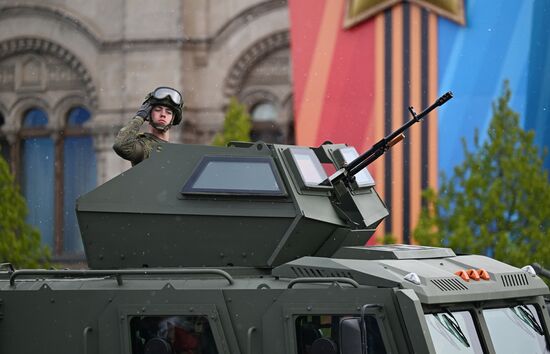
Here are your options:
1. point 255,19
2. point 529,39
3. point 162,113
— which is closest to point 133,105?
point 255,19

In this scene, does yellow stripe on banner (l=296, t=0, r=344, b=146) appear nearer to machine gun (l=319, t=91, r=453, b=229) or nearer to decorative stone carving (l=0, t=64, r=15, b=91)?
decorative stone carving (l=0, t=64, r=15, b=91)

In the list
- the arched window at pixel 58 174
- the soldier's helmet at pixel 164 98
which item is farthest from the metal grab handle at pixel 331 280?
the arched window at pixel 58 174

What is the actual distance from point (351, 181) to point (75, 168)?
23.0 m

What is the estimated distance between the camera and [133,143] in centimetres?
1082

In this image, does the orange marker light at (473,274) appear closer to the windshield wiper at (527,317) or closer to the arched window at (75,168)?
the windshield wiper at (527,317)

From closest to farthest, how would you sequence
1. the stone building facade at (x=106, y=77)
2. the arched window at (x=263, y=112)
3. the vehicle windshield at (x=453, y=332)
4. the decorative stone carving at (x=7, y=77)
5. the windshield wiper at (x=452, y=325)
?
the vehicle windshield at (x=453, y=332), the windshield wiper at (x=452, y=325), the stone building facade at (x=106, y=77), the arched window at (x=263, y=112), the decorative stone carving at (x=7, y=77)

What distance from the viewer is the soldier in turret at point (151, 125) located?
35.3 feet

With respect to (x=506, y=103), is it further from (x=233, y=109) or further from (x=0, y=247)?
(x=0, y=247)

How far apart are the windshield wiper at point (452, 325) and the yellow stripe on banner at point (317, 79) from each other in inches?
596

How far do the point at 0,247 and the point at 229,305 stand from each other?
1567 centimetres

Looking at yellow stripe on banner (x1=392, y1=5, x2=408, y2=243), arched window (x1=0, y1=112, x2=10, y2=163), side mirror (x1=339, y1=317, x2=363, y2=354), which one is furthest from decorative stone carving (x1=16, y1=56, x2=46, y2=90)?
side mirror (x1=339, y1=317, x2=363, y2=354)

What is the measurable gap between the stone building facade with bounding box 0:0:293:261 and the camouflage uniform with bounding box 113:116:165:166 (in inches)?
800

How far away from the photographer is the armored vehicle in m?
8.88

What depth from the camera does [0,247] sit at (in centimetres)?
2403
